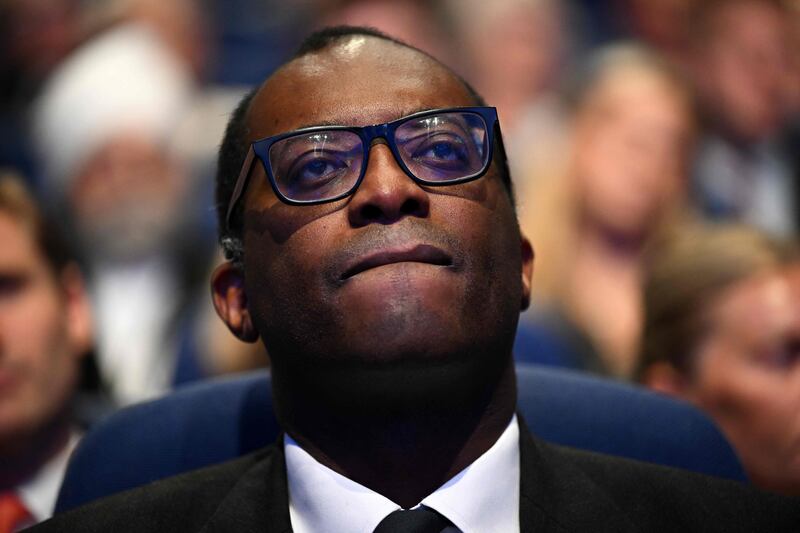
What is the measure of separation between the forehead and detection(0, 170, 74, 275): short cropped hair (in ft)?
4.06

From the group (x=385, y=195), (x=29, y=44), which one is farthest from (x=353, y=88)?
(x=29, y=44)

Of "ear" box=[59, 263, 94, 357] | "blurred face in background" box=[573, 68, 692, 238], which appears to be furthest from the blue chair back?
"blurred face in background" box=[573, 68, 692, 238]

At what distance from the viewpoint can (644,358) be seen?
287 centimetres

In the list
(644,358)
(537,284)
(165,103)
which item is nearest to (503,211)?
(644,358)

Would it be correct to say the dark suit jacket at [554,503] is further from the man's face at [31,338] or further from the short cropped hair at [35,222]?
the short cropped hair at [35,222]

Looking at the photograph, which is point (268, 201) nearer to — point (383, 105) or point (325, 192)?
point (325, 192)

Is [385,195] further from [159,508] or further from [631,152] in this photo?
[631,152]

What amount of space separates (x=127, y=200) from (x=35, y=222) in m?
1.61

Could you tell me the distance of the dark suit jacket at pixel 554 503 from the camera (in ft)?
5.89

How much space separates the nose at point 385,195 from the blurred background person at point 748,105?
123 inches

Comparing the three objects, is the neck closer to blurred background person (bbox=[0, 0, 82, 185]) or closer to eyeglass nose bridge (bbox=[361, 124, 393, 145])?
eyeglass nose bridge (bbox=[361, 124, 393, 145])

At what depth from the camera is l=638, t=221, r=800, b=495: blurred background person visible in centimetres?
254

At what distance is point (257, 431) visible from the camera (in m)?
2.16

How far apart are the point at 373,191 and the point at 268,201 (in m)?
0.22
